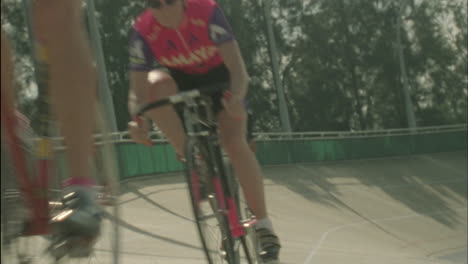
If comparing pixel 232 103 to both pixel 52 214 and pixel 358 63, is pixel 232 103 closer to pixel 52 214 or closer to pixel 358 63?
pixel 52 214

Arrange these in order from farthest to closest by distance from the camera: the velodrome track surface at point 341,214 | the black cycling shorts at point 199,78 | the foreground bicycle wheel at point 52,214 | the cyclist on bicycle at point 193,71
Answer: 1. the velodrome track surface at point 341,214
2. the black cycling shorts at point 199,78
3. the cyclist on bicycle at point 193,71
4. the foreground bicycle wheel at point 52,214

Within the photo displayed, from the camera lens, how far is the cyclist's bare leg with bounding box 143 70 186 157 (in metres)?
4.97

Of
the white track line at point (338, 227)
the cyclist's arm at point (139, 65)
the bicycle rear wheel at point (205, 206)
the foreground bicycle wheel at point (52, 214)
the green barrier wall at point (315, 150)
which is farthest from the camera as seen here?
the green barrier wall at point (315, 150)

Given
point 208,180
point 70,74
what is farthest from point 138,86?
point 70,74

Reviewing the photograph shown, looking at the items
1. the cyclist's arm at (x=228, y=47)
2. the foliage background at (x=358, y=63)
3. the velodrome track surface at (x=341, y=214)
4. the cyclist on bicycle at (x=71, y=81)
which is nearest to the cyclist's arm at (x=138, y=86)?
the cyclist's arm at (x=228, y=47)

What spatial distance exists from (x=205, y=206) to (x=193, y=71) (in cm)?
76

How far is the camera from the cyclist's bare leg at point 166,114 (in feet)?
16.3

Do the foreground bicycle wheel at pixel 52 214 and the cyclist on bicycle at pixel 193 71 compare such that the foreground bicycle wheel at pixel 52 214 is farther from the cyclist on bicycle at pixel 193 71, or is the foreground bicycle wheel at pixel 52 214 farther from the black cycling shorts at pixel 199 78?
the black cycling shorts at pixel 199 78

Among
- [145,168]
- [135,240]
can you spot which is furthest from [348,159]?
[135,240]

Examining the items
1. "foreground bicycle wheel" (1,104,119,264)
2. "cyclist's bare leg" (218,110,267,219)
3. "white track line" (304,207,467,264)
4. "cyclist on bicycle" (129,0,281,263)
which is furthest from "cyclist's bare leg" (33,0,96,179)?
"white track line" (304,207,467,264)

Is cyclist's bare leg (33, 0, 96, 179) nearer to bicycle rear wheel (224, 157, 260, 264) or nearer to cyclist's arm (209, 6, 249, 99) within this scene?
cyclist's arm (209, 6, 249, 99)

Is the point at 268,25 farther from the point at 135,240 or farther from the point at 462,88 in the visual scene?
the point at 462,88

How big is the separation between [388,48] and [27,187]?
61.5 metres

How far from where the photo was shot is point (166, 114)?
16.3ft
